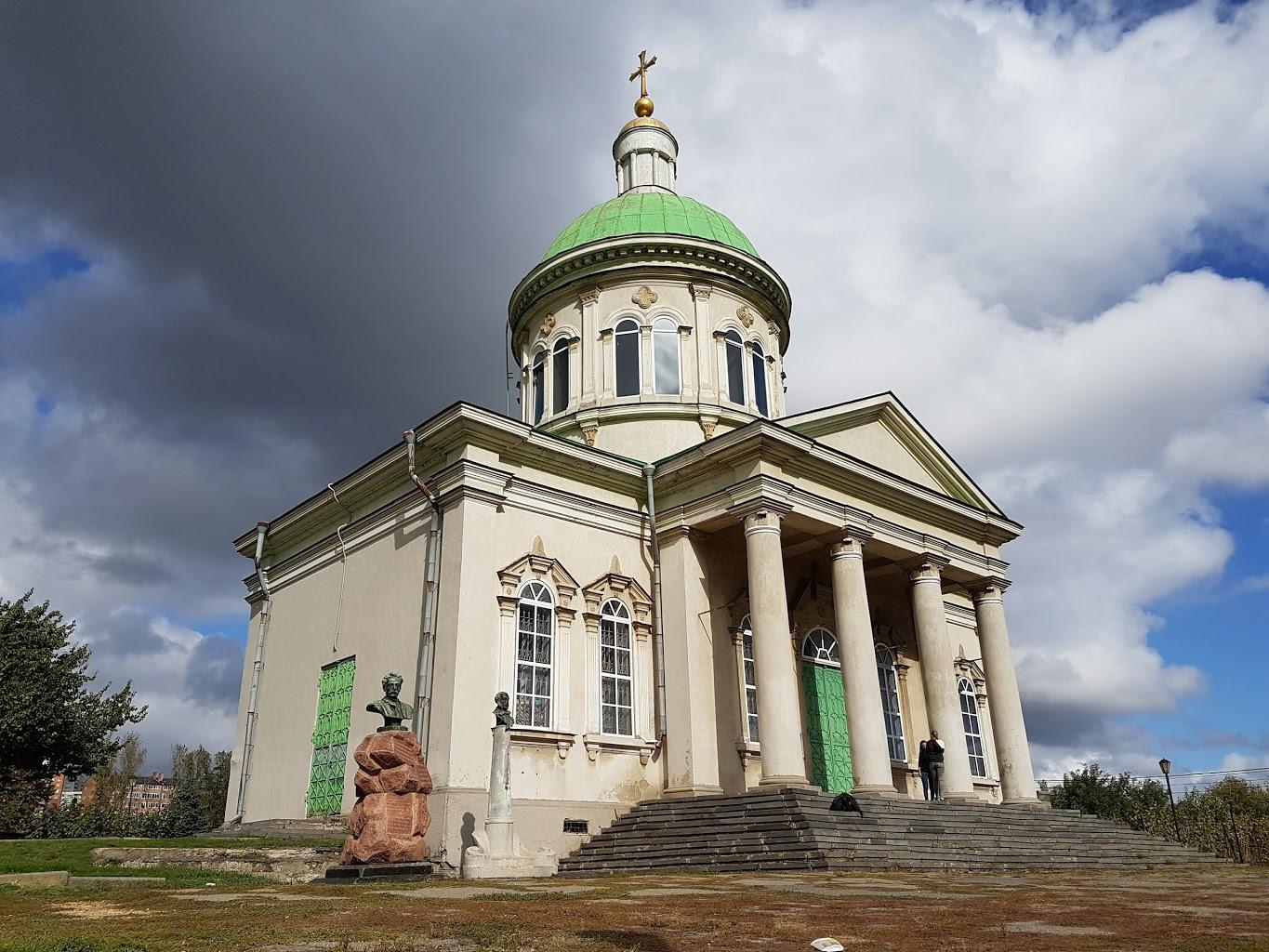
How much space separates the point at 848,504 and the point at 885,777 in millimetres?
5141

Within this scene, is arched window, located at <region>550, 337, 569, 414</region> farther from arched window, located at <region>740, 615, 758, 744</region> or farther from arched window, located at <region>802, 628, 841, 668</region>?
arched window, located at <region>802, 628, 841, 668</region>

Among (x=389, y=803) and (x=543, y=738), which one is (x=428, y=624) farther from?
(x=389, y=803)

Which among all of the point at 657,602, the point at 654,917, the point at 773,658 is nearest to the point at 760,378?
the point at 657,602

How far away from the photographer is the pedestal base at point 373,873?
1174cm

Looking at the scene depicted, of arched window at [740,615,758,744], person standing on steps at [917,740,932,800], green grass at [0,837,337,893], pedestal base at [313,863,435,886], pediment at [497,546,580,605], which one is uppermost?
pediment at [497,546,580,605]

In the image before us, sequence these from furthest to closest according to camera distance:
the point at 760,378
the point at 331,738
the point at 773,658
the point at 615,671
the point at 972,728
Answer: the point at 972,728, the point at 760,378, the point at 331,738, the point at 615,671, the point at 773,658

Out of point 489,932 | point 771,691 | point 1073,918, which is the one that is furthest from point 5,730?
point 1073,918

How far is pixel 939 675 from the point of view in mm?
18703

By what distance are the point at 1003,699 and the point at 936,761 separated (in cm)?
326

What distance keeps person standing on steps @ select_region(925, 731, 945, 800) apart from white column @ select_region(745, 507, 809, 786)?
3.32 meters

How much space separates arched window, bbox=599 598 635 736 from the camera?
55.6 feet

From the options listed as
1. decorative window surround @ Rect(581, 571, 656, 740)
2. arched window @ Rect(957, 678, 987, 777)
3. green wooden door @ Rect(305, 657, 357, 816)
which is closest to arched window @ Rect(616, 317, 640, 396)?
decorative window surround @ Rect(581, 571, 656, 740)

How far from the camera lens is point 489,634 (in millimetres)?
15570

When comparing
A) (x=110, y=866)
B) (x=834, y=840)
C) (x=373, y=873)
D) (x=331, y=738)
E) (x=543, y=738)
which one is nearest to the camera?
(x=373, y=873)
